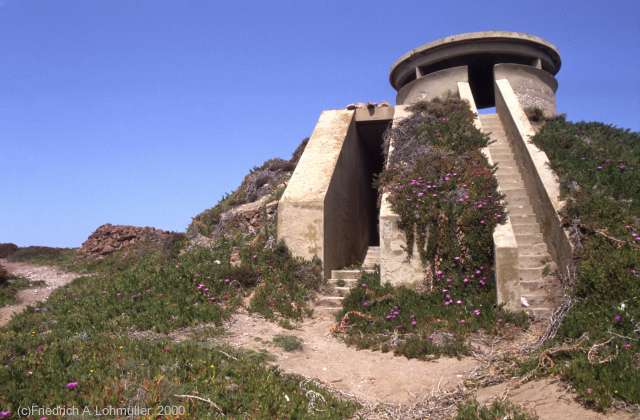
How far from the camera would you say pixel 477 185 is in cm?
709

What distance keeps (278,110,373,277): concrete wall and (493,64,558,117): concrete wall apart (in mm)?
4507

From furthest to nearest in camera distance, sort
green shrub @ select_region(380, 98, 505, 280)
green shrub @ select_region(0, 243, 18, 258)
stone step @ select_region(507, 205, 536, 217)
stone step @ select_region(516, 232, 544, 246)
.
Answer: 1. green shrub @ select_region(0, 243, 18, 258)
2. stone step @ select_region(507, 205, 536, 217)
3. stone step @ select_region(516, 232, 544, 246)
4. green shrub @ select_region(380, 98, 505, 280)

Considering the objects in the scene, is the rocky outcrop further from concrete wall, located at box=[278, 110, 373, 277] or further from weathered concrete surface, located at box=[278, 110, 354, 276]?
weathered concrete surface, located at box=[278, 110, 354, 276]

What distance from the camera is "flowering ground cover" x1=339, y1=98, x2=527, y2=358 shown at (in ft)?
18.4

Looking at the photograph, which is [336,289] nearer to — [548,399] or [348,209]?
[348,209]

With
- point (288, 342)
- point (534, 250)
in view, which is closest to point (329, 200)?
point (288, 342)

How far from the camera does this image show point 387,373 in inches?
193

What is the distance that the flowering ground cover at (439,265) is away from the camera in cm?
561

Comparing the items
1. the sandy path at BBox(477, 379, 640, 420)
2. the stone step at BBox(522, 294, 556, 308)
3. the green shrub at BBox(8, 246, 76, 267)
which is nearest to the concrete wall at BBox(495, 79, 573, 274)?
the stone step at BBox(522, 294, 556, 308)

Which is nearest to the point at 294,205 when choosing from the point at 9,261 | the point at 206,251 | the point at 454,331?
the point at 206,251

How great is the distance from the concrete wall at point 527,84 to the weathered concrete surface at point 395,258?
743 cm

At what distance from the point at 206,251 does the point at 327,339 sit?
3577 mm

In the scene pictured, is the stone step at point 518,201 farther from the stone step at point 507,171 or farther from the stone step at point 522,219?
the stone step at point 507,171

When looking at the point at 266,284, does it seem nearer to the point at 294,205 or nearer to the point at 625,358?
the point at 294,205
